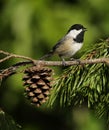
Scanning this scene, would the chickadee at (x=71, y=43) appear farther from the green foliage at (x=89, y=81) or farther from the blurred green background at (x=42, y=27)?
the green foliage at (x=89, y=81)

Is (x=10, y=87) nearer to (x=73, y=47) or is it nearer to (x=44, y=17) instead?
(x=44, y=17)

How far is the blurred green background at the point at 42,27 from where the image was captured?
2.52 meters

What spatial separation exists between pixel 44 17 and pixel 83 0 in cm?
27

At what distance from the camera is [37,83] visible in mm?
1229

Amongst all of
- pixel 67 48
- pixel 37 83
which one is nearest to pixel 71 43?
pixel 67 48

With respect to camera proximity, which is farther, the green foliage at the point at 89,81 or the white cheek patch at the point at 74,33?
the white cheek patch at the point at 74,33

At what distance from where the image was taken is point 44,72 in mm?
1213

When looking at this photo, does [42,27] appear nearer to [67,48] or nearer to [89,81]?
[67,48]

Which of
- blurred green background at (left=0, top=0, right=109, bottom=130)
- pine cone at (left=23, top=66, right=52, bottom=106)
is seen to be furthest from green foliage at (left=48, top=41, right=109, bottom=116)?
blurred green background at (left=0, top=0, right=109, bottom=130)

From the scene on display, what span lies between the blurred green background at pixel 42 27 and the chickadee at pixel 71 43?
1.17ft

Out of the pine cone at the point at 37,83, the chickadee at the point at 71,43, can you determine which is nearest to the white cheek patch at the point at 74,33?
the chickadee at the point at 71,43

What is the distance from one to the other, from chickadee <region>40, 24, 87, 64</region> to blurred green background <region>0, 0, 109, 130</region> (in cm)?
36

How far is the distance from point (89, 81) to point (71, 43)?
74 centimetres

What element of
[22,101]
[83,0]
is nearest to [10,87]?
[22,101]
